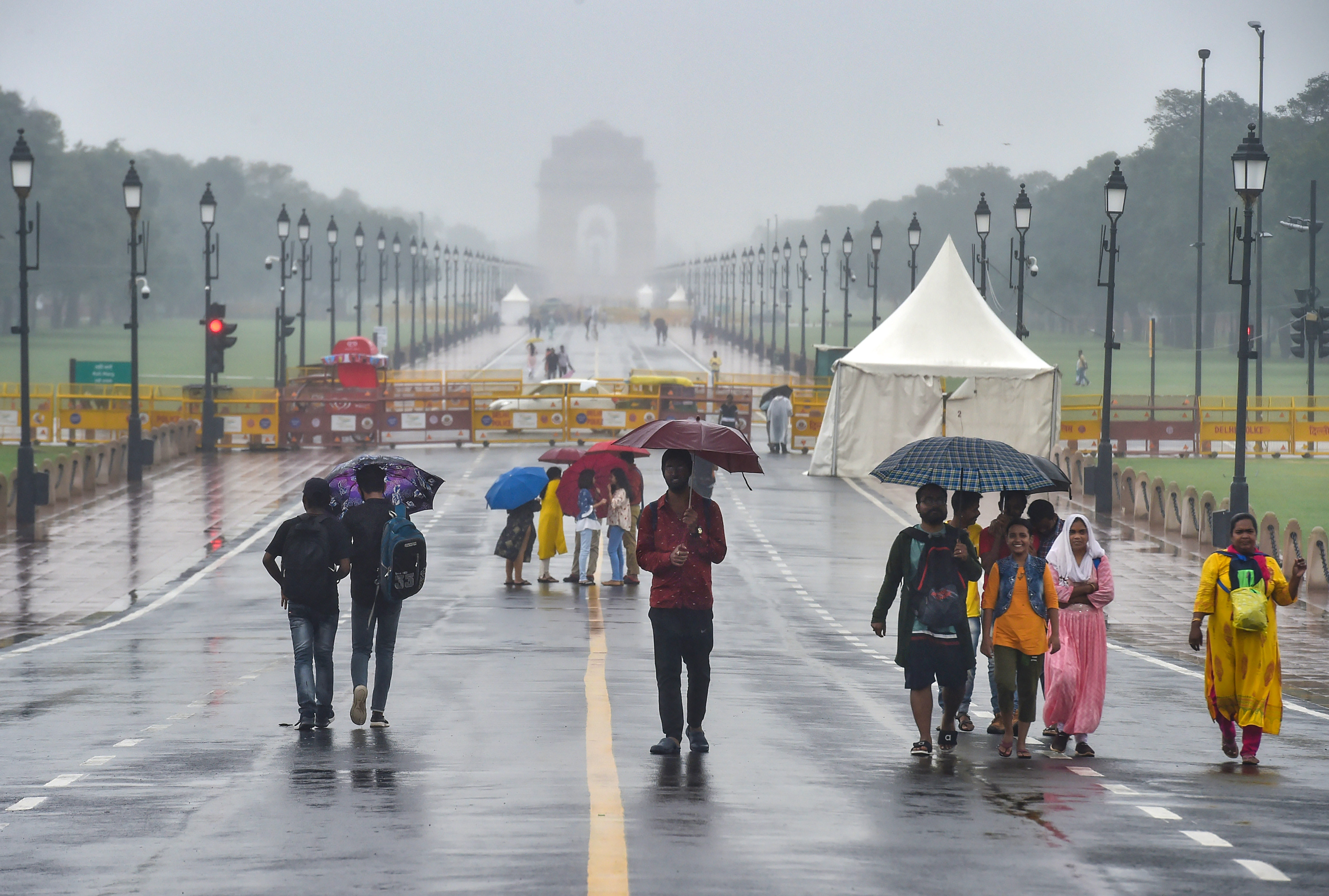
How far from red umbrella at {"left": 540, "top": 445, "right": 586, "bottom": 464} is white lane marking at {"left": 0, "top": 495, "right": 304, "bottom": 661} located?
128 inches

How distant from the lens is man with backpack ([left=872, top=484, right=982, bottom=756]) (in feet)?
30.3

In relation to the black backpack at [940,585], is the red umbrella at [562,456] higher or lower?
higher

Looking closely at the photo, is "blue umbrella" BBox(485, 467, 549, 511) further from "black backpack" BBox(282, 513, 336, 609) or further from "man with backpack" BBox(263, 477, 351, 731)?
"black backpack" BBox(282, 513, 336, 609)

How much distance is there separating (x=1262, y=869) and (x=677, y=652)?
3.32 m

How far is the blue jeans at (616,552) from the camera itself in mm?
19516

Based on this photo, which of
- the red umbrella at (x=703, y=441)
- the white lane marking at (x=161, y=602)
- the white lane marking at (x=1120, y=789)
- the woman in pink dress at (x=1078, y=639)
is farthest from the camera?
the white lane marking at (x=161, y=602)

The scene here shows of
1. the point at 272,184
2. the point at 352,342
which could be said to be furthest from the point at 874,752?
the point at 272,184

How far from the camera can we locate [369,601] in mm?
10281

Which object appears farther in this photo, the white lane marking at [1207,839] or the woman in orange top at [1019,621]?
the woman in orange top at [1019,621]

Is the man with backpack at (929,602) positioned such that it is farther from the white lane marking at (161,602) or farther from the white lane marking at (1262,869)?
the white lane marking at (161,602)

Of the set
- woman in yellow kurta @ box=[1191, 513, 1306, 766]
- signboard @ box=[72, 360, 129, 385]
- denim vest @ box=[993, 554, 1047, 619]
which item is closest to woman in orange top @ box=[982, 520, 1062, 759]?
denim vest @ box=[993, 554, 1047, 619]

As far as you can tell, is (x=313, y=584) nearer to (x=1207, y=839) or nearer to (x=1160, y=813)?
(x=1160, y=813)

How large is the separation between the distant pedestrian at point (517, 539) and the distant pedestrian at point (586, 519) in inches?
21.5

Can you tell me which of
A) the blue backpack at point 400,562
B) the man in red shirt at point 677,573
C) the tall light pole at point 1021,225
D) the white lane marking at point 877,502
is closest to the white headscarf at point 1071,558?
the man in red shirt at point 677,573
